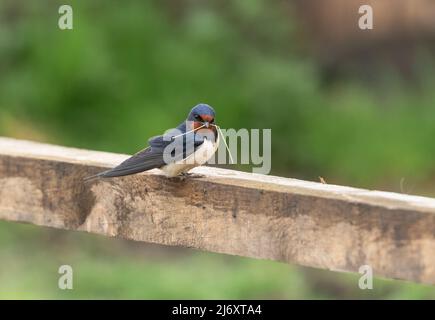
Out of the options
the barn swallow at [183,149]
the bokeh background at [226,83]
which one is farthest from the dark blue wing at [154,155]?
the bokeh background at [226,83]

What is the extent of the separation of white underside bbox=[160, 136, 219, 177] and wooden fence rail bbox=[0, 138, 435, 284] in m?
0.03

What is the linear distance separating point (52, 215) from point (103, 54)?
141 inches

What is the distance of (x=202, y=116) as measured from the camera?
3.22m

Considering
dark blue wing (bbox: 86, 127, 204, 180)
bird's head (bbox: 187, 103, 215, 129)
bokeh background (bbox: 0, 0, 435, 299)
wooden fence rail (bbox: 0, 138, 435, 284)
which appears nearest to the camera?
wooden fence rail (bbox: 0, 138, 435, 284)

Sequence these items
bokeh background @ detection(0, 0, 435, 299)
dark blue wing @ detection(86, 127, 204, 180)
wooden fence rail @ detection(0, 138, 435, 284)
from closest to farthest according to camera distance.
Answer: wooden fence rail @ detection(0, 138, 435, 284), dark blue wing @ detection(86, 127, 204, 180), bokeh background @ detection(0, 0, 435, 299)

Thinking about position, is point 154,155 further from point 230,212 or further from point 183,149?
point 230,212

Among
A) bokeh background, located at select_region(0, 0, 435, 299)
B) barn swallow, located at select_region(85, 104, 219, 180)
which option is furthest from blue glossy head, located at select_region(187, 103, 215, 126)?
bokeh background, located at select_region(0, 0, 435, 299)

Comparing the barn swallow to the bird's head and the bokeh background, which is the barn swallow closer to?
the bird's head

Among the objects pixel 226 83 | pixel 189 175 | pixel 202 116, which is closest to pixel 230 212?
pixel 189 175

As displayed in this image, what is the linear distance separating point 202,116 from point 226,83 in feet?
11.6

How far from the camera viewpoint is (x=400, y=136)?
6.56 m

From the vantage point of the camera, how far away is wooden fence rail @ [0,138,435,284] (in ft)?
8.15

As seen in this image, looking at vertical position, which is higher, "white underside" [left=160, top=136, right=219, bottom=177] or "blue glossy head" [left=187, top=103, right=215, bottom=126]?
"blue glossy head" [left=187, top=103, right=215, bottom=126]
